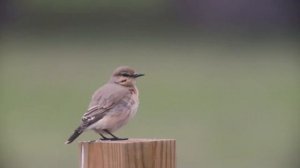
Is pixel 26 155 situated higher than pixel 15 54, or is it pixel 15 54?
pixel 15 54

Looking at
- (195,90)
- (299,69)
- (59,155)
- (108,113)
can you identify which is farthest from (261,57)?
(108,113)

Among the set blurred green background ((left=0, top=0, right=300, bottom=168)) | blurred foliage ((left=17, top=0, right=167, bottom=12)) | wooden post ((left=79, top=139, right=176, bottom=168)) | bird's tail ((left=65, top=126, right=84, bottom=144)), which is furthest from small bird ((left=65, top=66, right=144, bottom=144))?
blurred foliage ((left=17, top=0, right=167, bottom=12))

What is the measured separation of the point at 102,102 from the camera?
512cm

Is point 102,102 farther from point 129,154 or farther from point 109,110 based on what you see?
point 129,154

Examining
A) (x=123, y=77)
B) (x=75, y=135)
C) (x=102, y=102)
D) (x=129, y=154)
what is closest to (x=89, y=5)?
(x=123, y=77)

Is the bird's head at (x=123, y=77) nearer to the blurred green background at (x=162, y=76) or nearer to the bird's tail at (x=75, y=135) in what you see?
the bird's tail at (x=75, y=135)

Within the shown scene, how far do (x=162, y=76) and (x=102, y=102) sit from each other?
8.47m

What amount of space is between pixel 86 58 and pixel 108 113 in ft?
28.4

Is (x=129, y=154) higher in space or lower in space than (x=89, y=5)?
lower

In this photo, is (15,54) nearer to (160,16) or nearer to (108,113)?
(160,16)

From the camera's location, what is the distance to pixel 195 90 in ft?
43.7

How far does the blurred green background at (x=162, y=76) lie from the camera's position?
34.5 ft

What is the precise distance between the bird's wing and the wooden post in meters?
1.08

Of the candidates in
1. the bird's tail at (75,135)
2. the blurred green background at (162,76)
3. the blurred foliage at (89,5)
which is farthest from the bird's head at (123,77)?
the blurred foliage at (89,5)
